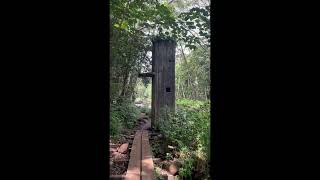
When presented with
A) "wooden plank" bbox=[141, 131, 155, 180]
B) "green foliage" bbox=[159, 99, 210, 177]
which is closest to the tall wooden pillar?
"green foliage" bbox=[159, 99, 210, 177]

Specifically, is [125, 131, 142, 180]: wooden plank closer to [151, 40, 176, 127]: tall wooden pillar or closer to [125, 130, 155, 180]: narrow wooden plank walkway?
[125, 130, 155, 180]: narrow wooden plank walkway

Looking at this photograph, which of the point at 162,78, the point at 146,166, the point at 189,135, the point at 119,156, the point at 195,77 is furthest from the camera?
the point at 195,77

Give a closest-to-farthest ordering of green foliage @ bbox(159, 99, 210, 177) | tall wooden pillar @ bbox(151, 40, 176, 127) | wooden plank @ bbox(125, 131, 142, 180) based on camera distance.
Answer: wooden plank @ bbox(125, 131, 142, 180), green foliage @ bbox(159, 99, 210, 177), tall wooden pillar @ bbox(151, 40, 176, 127)

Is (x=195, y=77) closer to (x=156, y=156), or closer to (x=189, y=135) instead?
(x=189, y=135)

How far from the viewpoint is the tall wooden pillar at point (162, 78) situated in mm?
7039

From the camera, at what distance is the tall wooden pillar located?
7039 millimetres

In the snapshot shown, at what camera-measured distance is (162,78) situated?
7059 millimetres

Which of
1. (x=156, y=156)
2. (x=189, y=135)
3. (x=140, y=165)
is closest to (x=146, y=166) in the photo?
(x=140, y=165)

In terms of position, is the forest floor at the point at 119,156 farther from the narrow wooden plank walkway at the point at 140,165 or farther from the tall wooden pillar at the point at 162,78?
the tall wooden pillar at the point at 162,78

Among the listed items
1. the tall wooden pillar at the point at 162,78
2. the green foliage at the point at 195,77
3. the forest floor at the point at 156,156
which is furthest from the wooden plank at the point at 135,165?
the green foliage at the point at 195,77
